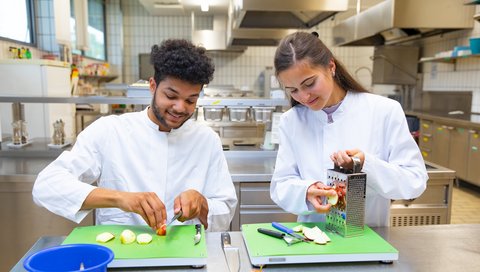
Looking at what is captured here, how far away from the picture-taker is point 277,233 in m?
1.11

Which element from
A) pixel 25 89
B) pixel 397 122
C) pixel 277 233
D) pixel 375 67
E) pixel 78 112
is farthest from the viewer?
pixel 375 67

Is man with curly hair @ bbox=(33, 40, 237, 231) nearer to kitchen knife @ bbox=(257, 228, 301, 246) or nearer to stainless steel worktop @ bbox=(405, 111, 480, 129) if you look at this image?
kitchen knife @ bbox=(257, 228, 301, 246)

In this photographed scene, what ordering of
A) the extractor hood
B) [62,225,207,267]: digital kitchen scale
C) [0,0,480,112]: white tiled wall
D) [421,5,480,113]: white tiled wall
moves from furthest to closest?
[0,0,480,112]: white tiled wall
[421,5,480,113]: white tiled wall
the extractor hood
[62,225,207,267]: digital kitchen scale

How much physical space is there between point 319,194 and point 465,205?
11.5ft

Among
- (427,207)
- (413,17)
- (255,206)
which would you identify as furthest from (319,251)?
(413,17)

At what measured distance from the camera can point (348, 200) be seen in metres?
1.07

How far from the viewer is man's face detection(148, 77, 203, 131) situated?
1.24m

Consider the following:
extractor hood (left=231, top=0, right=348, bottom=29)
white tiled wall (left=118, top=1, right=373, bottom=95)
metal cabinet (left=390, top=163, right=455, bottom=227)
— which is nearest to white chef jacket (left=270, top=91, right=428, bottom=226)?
metal cabinet (left=390, top=163, right=455, bottom=227)

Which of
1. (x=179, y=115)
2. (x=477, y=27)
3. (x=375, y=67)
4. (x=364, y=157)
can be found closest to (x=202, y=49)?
(x=179, y=115)

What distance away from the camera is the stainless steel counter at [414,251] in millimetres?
1001

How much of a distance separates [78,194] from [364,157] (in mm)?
838

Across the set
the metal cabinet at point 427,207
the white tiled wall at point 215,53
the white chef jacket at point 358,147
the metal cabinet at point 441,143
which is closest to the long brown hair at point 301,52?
the white chef jacket at point 358,147

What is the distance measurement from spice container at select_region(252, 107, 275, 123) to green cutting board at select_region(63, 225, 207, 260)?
145cm

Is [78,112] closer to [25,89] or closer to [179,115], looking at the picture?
[25,89]
